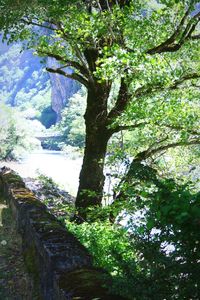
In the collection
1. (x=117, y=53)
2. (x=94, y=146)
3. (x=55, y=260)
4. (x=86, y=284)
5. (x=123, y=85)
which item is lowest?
(x=86, y=284)

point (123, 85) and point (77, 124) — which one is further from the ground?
point (77, 124)

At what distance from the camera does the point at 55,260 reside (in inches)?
171

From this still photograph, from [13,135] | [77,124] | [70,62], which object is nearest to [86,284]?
[70,62]

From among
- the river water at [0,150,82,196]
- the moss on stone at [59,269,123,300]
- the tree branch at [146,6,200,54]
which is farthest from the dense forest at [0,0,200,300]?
the river water at [0,150,82,196]

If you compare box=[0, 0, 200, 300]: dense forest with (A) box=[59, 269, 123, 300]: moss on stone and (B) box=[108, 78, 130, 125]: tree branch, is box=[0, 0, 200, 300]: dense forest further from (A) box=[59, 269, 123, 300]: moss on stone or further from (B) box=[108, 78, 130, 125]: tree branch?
(A) box=[59, 269, 123, 300]: moss on stone

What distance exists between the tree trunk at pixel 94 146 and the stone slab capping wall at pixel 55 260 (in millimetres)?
3953

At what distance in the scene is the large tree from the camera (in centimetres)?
820

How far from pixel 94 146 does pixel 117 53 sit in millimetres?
3800

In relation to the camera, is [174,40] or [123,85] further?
[123,85]

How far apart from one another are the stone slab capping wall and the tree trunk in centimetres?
395

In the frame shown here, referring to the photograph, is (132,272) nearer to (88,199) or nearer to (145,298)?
(145,298)

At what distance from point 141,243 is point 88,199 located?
829 cm

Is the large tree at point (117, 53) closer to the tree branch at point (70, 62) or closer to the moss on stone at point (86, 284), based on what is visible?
the tree branch at point (70, 62)

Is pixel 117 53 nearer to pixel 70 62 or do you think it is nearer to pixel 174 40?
pixel 174 40
